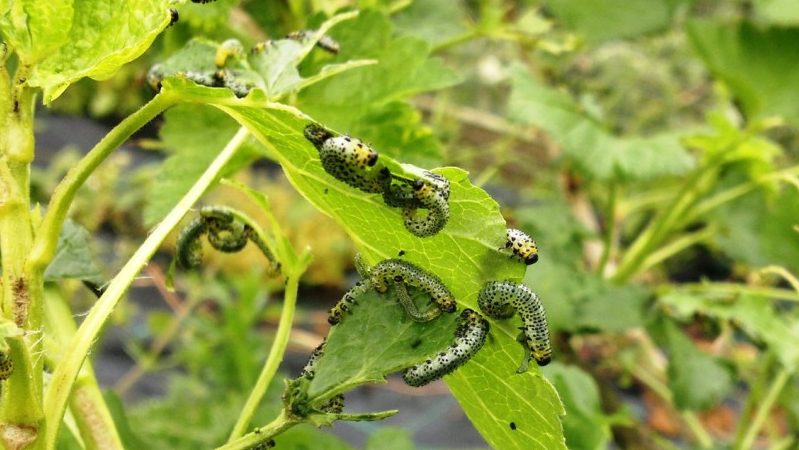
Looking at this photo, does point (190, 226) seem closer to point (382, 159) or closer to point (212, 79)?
point (212, 79)

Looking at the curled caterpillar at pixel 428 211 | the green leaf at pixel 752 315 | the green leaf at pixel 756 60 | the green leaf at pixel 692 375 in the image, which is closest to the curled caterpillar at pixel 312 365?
the curled caterpillar at pixel 428 211

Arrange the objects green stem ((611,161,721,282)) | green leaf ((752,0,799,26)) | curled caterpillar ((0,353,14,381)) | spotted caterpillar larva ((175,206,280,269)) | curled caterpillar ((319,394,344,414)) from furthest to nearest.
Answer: green leaf ((752,0,799,26)), green stem ((611,161,721,282)), spotted caterpillar larva ((175,206,280,269)), curled caterpillar ((319,394,344,414)), curled caterpillar ((0,353,14,381))

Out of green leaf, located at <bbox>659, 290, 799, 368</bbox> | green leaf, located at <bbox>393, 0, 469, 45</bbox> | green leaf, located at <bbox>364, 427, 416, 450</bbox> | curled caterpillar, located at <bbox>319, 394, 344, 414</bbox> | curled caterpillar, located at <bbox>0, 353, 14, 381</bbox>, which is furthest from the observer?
green leaf, located at <bbox>393, 0, 469, 45</bbox>

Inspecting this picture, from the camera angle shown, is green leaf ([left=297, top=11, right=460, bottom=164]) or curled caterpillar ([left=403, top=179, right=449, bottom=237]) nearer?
curled caterpillar ([left=403, top=179, right=449, bottom=237])

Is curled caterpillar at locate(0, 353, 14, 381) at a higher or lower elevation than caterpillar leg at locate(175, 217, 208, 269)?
higher

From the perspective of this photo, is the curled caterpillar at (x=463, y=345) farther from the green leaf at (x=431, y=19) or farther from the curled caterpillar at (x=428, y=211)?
the green leaf at (x=431, y=19)

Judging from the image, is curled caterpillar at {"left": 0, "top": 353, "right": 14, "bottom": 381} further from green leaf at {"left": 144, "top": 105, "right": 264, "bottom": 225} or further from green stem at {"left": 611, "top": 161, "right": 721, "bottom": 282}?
green stem at {"left": 611, "top": 161, "right": 721, "bottom": 282}

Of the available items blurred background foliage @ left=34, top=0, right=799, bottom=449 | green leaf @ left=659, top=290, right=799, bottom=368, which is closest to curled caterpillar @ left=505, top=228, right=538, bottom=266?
blurred background foliage @ left=34, top=0, right=799, bottom=449
